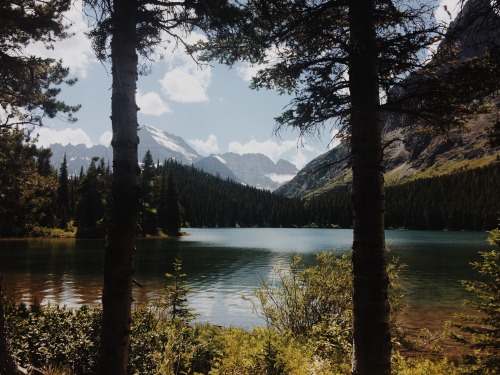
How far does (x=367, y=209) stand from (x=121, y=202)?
3346mm

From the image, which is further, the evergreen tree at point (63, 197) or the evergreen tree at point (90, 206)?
the evergreen tree at point (63, 197)

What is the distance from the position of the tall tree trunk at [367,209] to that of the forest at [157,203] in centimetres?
306

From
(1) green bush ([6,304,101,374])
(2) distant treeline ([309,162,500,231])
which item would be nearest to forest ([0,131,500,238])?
(2) distant treeline ([309,162,500,231])

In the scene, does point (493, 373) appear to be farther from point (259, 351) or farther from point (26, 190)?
point (26, 190)

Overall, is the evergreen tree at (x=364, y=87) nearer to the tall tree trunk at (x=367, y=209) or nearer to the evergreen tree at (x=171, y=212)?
the tall tree trunk at (x=367, y=209)

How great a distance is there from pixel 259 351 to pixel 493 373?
4.60m

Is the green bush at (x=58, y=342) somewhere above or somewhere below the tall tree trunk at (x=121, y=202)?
below

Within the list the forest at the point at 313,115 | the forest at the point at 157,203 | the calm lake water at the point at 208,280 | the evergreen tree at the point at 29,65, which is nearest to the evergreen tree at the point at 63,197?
the forest at the point at 157,203

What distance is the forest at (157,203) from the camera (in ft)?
86.0

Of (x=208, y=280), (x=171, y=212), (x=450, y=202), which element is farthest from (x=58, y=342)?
(x=450, y=202)

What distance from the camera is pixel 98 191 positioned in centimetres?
8606

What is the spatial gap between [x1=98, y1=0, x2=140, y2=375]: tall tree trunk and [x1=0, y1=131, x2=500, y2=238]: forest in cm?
26

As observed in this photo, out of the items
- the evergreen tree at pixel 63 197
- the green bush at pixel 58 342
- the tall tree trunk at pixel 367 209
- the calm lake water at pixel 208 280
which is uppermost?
the evergreen tree at pixel 63 197

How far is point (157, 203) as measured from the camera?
3812 inches
